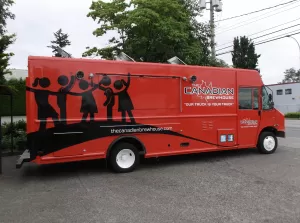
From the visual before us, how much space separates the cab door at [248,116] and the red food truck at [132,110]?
0.10ft

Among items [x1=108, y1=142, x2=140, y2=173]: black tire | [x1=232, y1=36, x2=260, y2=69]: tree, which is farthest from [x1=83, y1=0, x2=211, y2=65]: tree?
[x1=232, y1=36, x2=260, y2=69]: tree

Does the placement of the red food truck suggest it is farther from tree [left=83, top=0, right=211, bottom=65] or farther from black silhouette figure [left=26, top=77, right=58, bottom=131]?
tree [left=83, top=0, right=211, bottom=65]

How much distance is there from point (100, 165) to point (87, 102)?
2.19 meters

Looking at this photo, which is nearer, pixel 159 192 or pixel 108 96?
pixel 159 192

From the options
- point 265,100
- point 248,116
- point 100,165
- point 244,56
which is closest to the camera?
point 100,165

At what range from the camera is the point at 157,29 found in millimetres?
13766

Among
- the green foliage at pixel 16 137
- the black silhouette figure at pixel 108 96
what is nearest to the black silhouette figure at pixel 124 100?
the black silhouette figure at pixel 108 96

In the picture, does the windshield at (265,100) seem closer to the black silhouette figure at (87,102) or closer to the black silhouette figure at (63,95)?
the black silhouette figure at (87,102)

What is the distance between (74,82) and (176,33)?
7373 mm

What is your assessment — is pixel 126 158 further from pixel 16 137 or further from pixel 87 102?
pixel 16 137

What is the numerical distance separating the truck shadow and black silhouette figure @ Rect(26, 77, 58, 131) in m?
1.50

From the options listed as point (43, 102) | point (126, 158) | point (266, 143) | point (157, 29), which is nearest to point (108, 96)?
point (43, 102)

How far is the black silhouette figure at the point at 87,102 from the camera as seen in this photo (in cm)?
716

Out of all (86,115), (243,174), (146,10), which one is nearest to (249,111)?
(243,174)
